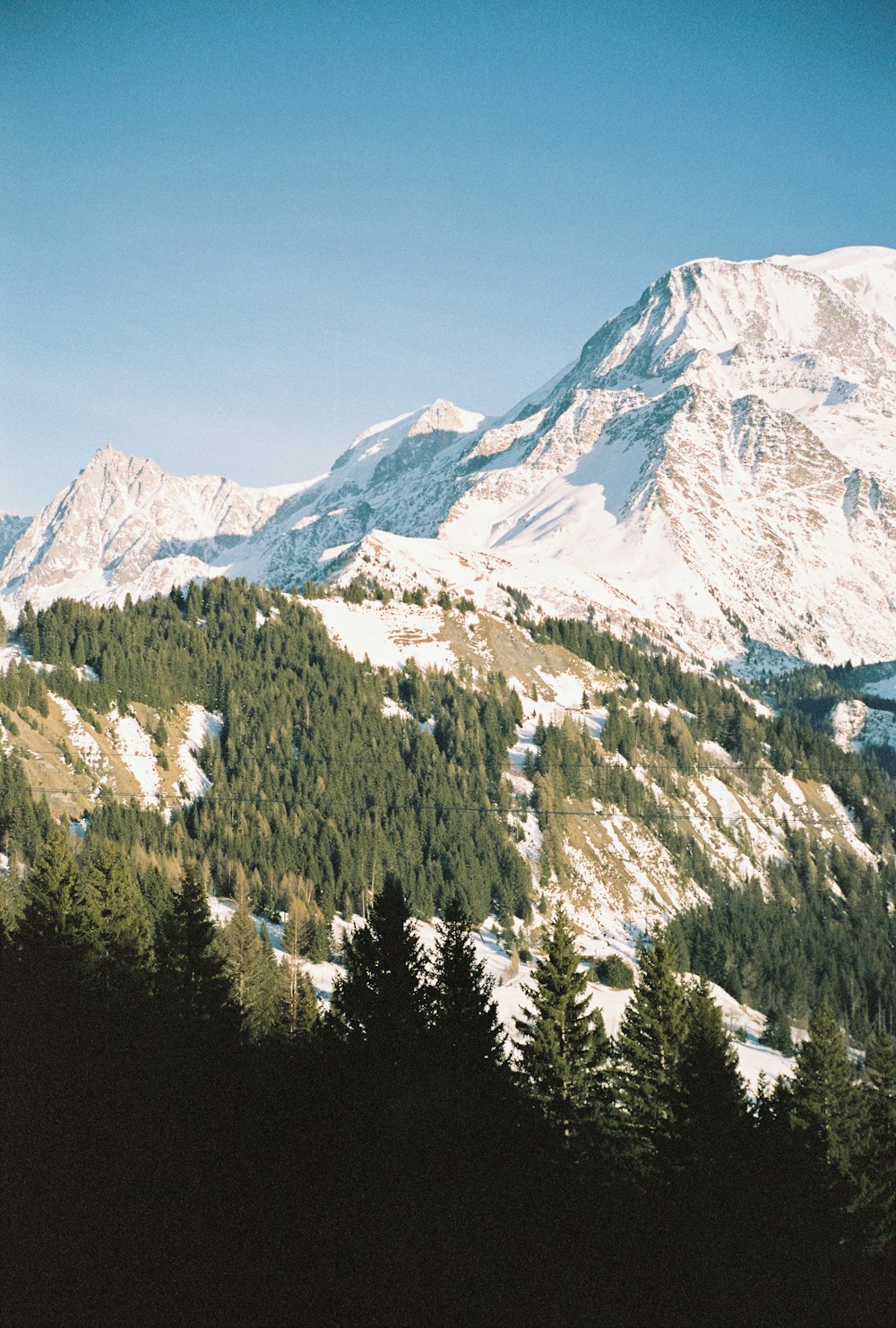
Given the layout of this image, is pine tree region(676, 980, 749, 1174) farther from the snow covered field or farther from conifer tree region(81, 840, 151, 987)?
the snow covered field

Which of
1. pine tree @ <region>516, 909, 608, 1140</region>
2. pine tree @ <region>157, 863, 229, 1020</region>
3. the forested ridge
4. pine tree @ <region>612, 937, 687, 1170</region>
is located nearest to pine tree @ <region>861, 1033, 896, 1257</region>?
the forested ridge

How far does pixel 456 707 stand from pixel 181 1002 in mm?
140344

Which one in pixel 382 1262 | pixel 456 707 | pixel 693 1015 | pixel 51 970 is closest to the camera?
pixel 382 1262

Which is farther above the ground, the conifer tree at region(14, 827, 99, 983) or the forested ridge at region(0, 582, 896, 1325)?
the conifer tree at region(14, 827, 99, 983)

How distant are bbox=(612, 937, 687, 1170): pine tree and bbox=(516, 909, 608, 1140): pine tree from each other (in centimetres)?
139

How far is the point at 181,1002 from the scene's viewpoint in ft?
136

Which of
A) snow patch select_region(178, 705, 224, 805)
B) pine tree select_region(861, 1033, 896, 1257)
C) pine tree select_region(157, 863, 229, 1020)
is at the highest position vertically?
snow patch select_region(178, 705, 224, 805)

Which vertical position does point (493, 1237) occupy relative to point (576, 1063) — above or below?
below

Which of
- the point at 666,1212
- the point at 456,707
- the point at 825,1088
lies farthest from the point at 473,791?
the point at 666,1212

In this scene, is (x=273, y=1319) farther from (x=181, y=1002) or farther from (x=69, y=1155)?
(x=181, y=1002)

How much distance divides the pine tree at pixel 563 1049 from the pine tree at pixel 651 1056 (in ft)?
4.54

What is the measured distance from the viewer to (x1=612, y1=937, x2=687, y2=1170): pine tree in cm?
3647

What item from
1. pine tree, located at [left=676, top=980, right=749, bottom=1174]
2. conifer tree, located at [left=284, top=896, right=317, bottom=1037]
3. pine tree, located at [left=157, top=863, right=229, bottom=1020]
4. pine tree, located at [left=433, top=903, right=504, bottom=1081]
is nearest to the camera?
pine tree, located at [left=676, top=980, right=749, bottom=1174]

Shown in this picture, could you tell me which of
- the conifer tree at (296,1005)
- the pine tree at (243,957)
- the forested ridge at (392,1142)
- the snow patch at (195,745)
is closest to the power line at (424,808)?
the snow patch at (195,745)
